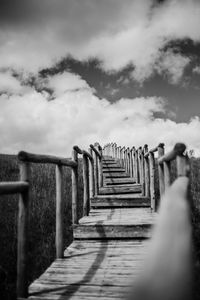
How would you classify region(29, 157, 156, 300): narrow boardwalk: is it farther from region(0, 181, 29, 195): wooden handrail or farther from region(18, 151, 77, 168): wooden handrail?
region(18, 151, 77, 168): wooden handrail

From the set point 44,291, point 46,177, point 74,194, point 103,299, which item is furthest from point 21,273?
point 46,177

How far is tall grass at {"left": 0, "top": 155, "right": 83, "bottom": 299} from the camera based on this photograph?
5758mm

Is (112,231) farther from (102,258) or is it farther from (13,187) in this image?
(13,187)

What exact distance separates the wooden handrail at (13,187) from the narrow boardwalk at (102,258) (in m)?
1.12

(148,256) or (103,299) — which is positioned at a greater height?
(148,256)

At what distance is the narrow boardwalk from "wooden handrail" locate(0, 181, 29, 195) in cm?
112

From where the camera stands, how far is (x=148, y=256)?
→ 3.65 ft

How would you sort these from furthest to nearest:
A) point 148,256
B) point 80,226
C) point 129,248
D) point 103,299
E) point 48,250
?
1. point 48,250
2. point 80,226
3. point 129,248
4. point 103,299
5. point 148,256

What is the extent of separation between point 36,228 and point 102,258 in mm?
3670

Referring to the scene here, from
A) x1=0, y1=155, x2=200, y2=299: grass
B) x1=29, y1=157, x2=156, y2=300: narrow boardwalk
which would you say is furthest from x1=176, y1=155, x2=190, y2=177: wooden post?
x1=0, y1=155, x2=200, y2=299: grass

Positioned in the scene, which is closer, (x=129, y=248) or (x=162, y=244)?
(x=162, y=244)

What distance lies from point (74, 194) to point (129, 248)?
143 cm

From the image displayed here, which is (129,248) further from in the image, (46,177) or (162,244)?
(46,177)

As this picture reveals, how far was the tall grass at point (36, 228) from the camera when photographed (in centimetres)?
576
